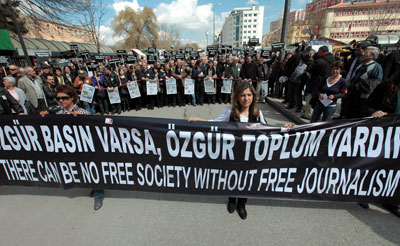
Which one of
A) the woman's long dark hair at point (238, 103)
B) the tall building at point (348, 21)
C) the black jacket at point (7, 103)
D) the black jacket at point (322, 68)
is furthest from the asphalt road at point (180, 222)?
the tall building at point (348, 21)

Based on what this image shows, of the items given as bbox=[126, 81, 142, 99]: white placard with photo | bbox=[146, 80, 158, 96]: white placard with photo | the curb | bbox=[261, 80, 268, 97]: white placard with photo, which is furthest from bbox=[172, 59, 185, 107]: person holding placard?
the curb

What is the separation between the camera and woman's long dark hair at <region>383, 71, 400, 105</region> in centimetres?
249

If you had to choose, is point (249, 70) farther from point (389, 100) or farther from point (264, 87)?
point (389, 100)

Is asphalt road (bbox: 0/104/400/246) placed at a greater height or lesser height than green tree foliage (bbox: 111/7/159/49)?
lesser

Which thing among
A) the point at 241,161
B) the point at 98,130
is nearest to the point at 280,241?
the point at 241,161

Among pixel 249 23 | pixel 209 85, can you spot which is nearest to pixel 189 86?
pixel 209 85

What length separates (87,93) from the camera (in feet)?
22.4

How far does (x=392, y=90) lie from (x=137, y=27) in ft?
186

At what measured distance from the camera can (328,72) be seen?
5211 mm

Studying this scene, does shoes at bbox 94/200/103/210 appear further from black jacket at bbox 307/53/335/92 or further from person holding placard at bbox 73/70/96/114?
black jacket at bbox 307/53/335/92

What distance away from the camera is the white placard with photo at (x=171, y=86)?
26.9 ft

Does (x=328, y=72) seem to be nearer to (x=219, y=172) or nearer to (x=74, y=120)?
(x=219, y=172)

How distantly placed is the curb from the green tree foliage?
164 feet

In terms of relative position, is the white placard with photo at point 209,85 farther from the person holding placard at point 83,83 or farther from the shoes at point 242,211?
the shoes at point 242,211
